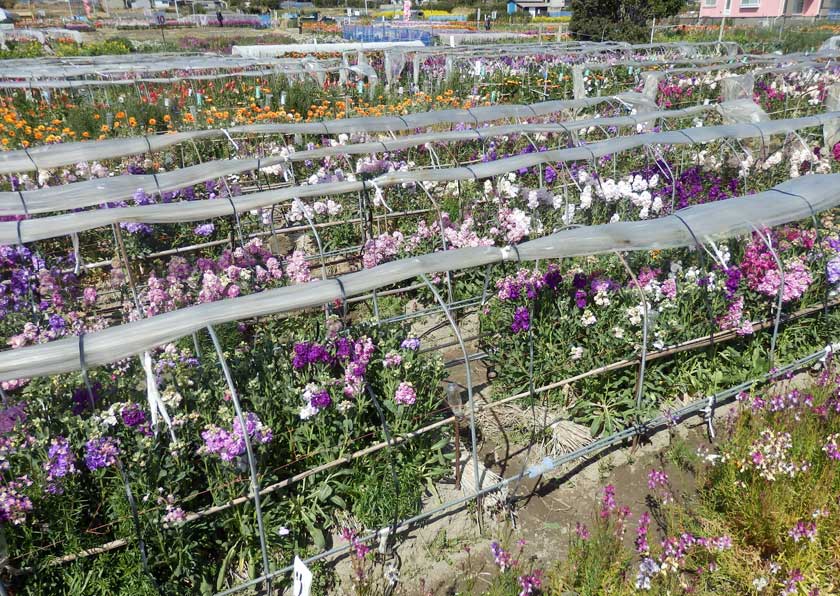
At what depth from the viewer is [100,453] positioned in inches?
113

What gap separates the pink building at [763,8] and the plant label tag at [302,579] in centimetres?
5247

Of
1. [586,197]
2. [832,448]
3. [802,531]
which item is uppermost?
[586,197]

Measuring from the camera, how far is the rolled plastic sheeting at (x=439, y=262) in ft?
8.74

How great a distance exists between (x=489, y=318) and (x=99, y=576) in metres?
3.07

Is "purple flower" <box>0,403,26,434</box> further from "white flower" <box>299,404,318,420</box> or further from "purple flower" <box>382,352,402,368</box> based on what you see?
"purple flower" <box>382,352,402,368</box>

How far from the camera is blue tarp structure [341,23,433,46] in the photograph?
114ft

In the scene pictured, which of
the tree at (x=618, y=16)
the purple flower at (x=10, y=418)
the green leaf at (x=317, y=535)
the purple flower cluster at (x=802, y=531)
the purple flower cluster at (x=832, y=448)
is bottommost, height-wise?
the green leaf at (x=317, y=535)

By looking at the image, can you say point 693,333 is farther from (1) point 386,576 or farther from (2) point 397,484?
(1) point 386,576

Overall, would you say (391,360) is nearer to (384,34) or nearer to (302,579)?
(302,579)

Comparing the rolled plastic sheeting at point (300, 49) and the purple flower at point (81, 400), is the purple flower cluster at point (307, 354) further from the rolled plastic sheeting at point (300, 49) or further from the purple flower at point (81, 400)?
the rolled plastic sheeting at point (300, 49)

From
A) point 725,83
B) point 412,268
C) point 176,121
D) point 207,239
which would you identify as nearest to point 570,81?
point 725,83

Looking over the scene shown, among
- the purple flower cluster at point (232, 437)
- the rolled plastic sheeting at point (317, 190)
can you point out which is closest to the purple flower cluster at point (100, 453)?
the purple flower cluster at point (232, 437)

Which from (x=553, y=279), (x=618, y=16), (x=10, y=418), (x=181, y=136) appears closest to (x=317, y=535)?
(x=10, y=418)

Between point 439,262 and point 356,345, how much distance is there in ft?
2.30
